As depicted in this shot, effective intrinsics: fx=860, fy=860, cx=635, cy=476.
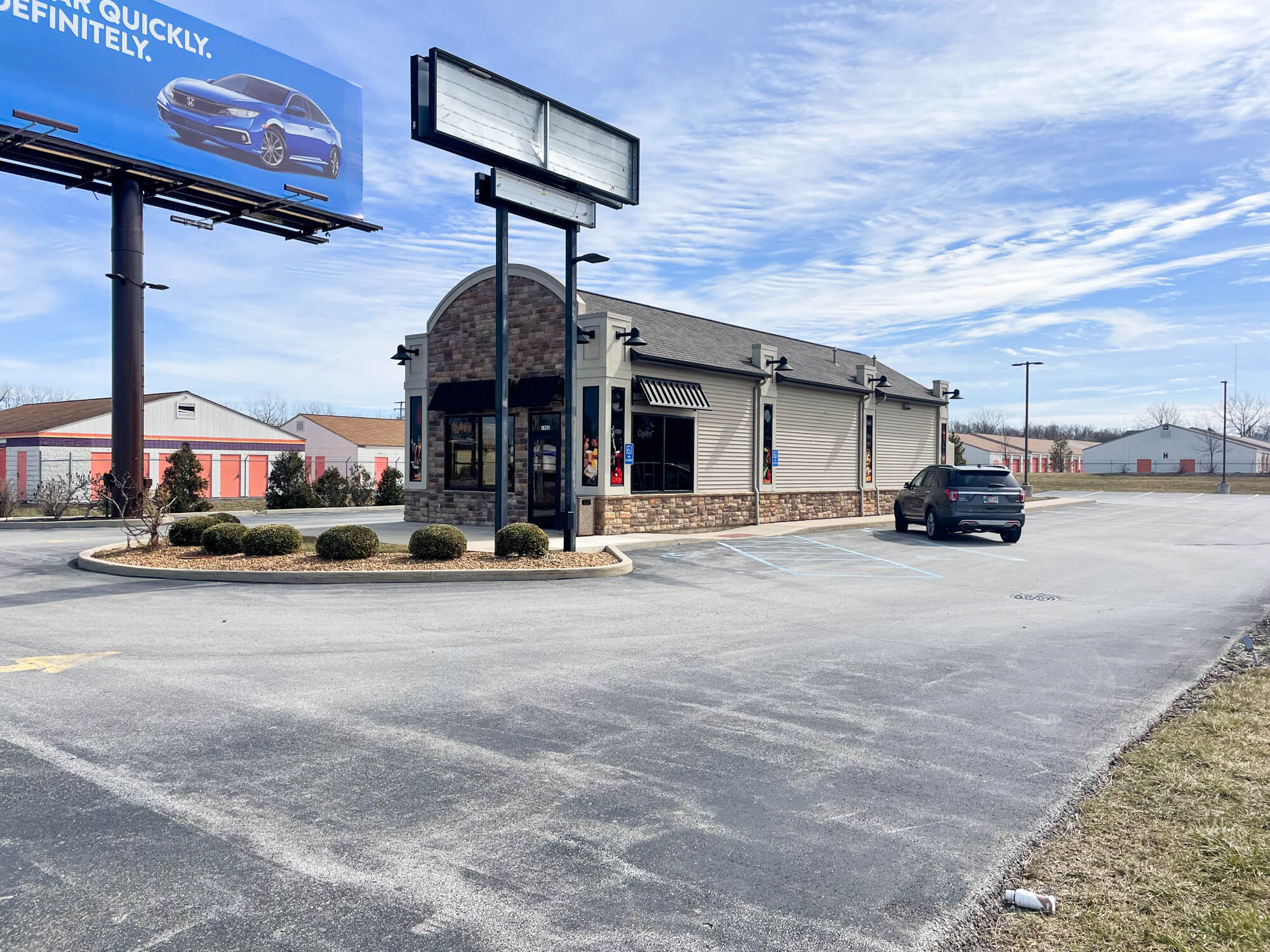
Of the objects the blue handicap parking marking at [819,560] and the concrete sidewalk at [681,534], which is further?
the concrete sidewalk at [681,534]

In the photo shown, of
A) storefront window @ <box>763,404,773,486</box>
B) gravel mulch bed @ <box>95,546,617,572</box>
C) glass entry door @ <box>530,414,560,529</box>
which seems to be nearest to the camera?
gravel mulch bed @ <box>95,546,617,572</box>

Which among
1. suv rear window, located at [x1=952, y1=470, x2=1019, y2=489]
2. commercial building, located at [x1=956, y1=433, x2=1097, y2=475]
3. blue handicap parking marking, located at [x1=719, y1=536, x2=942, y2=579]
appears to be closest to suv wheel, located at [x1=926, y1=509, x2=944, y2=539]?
suv rear window, located at [x1=952, y1=470, x2=1019, y2=489]

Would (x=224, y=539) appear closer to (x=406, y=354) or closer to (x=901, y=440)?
(x=406, y=354)

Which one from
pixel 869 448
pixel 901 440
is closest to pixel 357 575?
pixel 869 448

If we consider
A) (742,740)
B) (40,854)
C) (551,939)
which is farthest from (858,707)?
(40,854)

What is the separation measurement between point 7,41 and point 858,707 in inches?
1078

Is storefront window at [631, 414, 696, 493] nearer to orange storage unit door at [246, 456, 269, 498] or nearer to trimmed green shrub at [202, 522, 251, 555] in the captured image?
trimmed green shrub at [202, 522, 251, 555]

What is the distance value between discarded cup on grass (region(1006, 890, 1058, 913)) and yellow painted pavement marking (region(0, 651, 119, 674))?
774 cm

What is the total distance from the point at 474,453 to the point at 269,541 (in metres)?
9.22

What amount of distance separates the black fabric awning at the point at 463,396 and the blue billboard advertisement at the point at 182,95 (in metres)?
10.1

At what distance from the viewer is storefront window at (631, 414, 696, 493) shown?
2180cm

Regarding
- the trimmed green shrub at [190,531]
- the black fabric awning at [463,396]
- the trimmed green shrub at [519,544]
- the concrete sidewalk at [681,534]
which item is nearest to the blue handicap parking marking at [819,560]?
the concrete sidewalk at [681,534]

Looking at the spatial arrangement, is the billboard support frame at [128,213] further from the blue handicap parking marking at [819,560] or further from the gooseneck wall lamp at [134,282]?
the blue handicap parking marking at [819,560]

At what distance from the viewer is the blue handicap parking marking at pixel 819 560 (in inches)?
589
